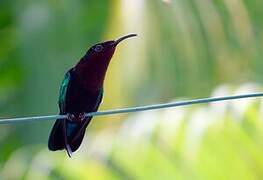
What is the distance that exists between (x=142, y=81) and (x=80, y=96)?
2.74 m

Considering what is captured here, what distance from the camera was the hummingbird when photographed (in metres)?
3.98

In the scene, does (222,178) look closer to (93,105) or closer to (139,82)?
(93,105)

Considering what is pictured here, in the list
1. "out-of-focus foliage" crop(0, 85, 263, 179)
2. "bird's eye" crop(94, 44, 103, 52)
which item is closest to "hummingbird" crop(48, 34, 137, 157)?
"bird's eye" crop(94, 44, 103, 52)

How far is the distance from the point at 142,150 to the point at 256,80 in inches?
124

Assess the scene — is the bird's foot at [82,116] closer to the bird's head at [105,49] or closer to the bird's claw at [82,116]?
the bird's claw at [82,116]

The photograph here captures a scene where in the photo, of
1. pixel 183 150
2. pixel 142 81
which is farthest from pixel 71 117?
pixel 142 81

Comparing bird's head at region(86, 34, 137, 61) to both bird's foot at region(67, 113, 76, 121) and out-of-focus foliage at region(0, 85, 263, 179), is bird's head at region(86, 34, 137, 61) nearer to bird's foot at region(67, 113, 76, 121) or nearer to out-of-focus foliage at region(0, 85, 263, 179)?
bird's foot at region(67, 113, 76, 121)

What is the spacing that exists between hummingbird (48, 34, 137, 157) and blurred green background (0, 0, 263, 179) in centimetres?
51

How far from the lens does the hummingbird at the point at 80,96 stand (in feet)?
13.1

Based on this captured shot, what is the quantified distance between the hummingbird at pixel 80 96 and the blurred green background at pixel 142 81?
510mm

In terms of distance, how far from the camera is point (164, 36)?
21.9 ft

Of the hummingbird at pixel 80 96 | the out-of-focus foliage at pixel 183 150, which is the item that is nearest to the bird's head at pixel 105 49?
the hummingbird at pixel 80 96

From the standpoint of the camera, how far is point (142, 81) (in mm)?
6785

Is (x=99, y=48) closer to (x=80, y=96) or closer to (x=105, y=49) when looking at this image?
(x=105, y=49)
